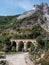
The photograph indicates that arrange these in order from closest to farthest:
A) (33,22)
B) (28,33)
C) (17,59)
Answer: (17,59) → (28,33) → (33,22)

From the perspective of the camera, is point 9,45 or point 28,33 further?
point 28,33

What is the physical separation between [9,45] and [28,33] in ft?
34.8

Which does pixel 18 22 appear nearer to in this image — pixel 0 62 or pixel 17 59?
pixel 17 59

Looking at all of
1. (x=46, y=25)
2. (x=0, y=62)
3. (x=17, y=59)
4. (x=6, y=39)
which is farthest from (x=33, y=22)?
(x=0, y=62)

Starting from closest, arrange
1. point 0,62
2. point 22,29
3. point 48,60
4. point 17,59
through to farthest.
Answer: point 48,60 → point 0,62 → point 17,59 → point 22,29

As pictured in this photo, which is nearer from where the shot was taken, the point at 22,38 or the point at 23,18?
the point at 22,38

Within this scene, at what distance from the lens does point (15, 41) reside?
92.1 metres

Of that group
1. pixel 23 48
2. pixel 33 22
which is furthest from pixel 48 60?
pixel 33 22

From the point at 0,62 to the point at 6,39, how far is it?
2926 cm

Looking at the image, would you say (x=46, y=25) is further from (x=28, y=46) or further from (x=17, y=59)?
(x=17, y=59)

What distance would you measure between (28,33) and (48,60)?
3929 cm

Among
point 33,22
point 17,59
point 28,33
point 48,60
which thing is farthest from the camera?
point 33,22

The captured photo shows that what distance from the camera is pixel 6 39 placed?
91750 millimetres

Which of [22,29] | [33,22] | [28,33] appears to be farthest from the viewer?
[33,22]
